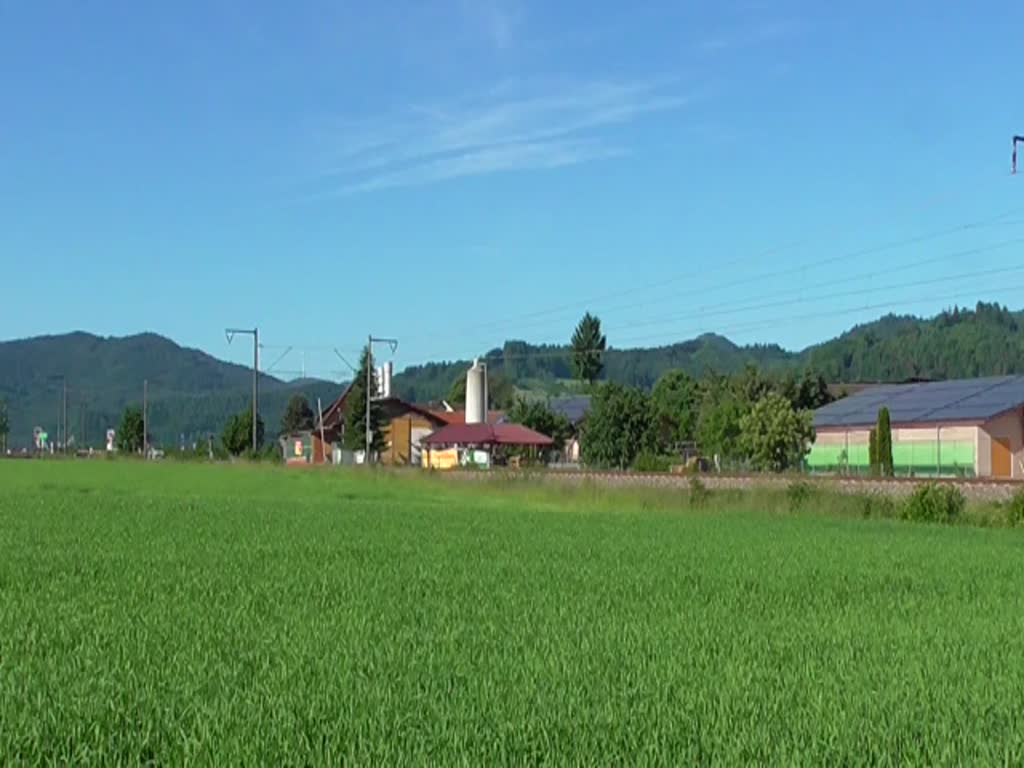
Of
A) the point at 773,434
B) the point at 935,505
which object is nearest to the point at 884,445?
the point at 773,434

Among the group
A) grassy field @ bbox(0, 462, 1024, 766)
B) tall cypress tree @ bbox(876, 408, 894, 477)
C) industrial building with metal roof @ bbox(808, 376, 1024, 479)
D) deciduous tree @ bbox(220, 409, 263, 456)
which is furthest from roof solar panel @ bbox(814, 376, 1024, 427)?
deciduous tree @ bbox(220, 409, 263, 456)

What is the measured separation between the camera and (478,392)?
116812 mm

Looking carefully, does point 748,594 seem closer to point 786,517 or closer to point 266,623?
point 266,623

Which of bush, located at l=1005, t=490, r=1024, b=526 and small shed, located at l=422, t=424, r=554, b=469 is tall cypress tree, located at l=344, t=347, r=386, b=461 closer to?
small shed, located at l=422, t=424, r=554, b=469

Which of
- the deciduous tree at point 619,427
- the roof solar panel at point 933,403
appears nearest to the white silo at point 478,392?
the deciduous tree at point 619,427

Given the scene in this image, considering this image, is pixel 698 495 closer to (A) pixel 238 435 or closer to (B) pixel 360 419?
(B) pixel 360 419

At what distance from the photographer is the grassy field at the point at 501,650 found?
24.9 feet

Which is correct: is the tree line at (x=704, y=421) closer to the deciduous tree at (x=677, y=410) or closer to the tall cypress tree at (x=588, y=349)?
the deciduous tree at (x=677, y=410)

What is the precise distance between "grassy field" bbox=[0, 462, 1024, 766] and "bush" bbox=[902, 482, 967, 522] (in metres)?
11.4

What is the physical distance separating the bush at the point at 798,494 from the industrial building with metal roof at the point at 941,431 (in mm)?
34285

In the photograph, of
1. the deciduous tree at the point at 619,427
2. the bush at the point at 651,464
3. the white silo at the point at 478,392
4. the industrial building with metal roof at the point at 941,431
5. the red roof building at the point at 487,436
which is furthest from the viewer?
the white silo at the point at 478,392

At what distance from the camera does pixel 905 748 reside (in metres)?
7.61

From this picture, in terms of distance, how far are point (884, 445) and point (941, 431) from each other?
17.6 ft

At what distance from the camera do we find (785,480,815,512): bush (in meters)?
39.7
